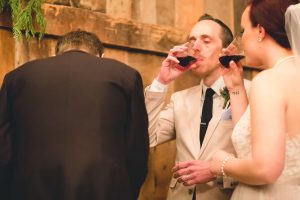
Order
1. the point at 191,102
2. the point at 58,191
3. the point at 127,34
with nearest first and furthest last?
the point at 58,191
the point at 191,102
the point at 127,34

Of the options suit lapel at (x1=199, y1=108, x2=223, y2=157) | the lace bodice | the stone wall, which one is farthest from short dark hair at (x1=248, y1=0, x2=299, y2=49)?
the stone wall

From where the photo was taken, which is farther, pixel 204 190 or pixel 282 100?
pixel 204 190

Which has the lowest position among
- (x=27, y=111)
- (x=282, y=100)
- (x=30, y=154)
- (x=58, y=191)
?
(x=58, y=191)

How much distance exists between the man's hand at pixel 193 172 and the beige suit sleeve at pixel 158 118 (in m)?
0.30

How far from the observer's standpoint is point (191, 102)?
2990 mm

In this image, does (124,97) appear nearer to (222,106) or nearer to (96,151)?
(96,151)

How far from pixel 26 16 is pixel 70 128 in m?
0.91

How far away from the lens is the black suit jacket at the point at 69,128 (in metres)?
2.09

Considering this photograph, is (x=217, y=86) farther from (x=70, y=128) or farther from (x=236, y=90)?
(x=70, y=128)

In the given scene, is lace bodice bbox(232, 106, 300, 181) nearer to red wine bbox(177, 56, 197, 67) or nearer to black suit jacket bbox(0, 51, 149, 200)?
black suit jacket bbox(0, 51, 149, 200)

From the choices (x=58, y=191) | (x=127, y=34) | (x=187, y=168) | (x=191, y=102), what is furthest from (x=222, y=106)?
(x=58, y=191)

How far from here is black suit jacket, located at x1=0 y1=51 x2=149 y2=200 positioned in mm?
2088

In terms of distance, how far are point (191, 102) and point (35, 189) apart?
1207mm

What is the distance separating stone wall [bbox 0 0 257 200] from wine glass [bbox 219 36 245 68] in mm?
802
